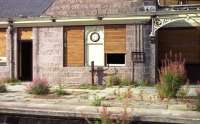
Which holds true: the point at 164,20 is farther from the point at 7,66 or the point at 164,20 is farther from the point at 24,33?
the point at 7,66

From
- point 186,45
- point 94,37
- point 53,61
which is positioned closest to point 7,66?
point 53,61

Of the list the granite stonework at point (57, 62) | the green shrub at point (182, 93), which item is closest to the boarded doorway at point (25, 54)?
the granite stonework at point (57, 62)

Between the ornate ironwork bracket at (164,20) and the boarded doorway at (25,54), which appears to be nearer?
the ornate ironwork bracket at (164,20)

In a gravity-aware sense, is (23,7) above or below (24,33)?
above

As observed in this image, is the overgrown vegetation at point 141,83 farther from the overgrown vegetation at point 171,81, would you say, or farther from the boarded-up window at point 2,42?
the boarded-up window at point 2,42

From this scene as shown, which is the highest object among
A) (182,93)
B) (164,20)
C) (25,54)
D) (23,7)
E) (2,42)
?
→ (23,7)

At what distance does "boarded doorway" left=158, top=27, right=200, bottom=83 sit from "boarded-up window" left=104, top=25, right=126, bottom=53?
6.07 feet

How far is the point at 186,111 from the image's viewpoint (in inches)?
471

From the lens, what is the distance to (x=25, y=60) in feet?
86.7

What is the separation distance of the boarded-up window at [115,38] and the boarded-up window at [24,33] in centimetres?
422

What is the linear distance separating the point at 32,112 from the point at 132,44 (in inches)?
461

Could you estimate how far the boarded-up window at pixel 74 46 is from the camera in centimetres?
2414

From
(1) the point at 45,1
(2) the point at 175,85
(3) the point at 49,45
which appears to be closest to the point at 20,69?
(3) the point at 49,45

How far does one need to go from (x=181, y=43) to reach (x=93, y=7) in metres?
4.72
